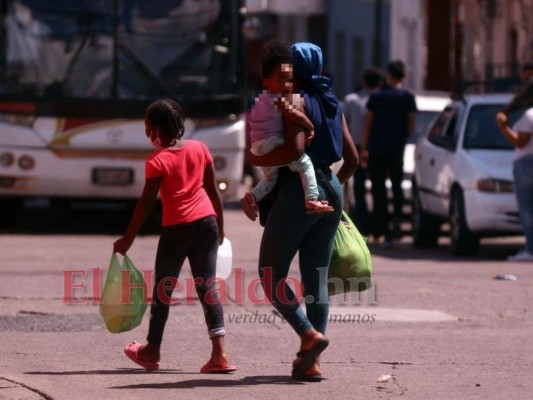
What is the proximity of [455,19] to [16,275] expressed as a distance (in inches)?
1148

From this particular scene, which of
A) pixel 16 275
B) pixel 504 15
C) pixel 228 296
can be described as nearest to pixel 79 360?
pixel 228 296

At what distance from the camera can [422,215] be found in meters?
18.0

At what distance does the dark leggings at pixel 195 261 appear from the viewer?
8.54m

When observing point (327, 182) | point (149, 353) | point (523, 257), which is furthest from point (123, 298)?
point (523, 257)

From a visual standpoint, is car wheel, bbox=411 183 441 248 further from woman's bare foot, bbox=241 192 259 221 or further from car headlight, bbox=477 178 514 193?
woman's bare foot, bbox=241 192 259 221

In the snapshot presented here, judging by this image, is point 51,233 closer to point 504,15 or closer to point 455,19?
point 455,19

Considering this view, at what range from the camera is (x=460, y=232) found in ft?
54.0

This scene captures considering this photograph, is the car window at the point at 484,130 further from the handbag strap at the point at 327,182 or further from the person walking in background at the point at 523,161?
the handbag strap at the point at 327,182

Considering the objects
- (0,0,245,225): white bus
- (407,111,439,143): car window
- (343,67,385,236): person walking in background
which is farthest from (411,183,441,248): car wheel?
(407,111,439,143): car window

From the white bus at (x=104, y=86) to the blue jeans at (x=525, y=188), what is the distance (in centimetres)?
370

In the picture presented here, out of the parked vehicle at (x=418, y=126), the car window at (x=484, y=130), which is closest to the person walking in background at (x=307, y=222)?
the car window at (x=484, y=130)

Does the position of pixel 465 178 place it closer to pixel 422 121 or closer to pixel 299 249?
pixel 422 121

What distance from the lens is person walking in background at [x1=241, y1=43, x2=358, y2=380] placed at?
812cm

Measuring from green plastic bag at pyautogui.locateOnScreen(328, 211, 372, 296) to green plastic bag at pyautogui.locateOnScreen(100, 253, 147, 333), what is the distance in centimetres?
99
